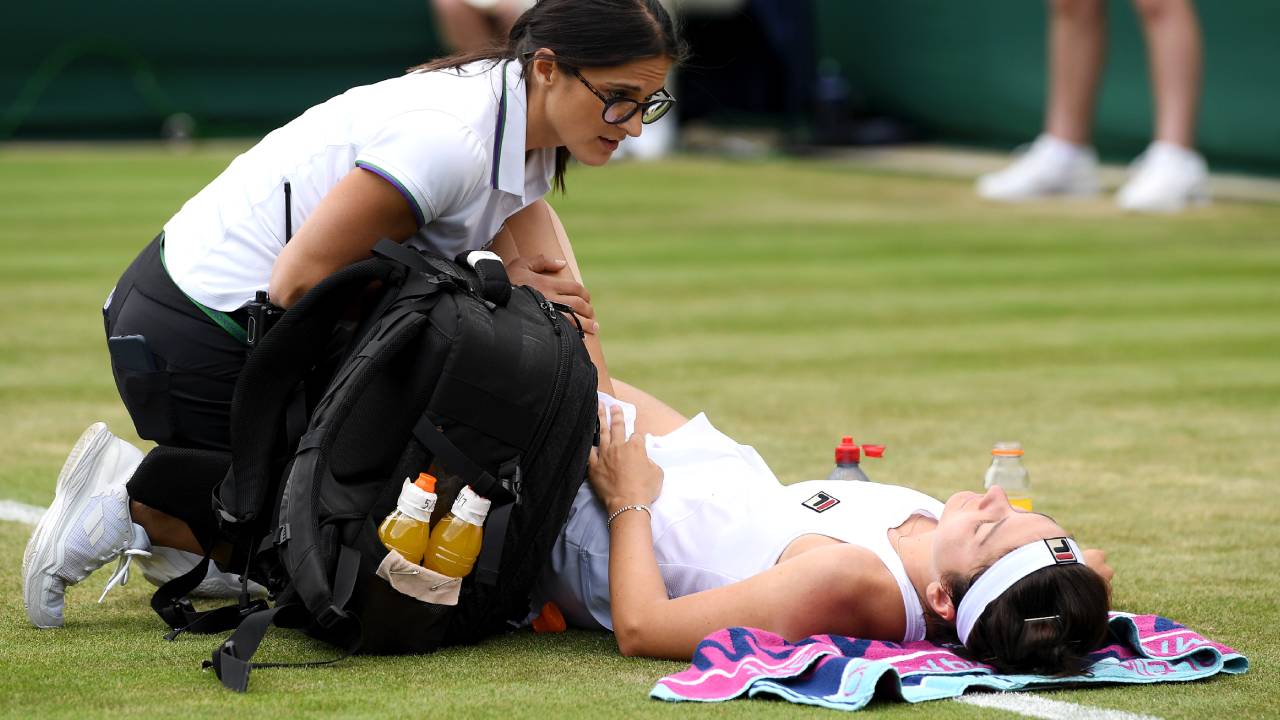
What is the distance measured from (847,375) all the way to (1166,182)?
640cm

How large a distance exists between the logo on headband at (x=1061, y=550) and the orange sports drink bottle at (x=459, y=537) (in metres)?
1.10

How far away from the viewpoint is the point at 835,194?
46.9 feet

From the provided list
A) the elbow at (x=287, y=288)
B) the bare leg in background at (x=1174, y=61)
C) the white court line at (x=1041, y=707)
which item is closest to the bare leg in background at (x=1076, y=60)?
→ the bare leg in background at (x=1174, y=61)

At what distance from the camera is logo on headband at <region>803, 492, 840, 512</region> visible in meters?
3.89

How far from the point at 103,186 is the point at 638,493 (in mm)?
10995

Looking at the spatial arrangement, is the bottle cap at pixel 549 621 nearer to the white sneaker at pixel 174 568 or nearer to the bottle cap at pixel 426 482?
the bottle cap at pixel 426 482

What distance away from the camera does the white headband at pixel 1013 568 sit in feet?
11.4

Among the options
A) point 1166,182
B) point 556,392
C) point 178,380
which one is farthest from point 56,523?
point 1166,182

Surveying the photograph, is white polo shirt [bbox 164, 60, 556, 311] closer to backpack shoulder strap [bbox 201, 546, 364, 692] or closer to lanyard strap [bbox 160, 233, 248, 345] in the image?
lanyard strap [bbox 160, 233, 248, 345]

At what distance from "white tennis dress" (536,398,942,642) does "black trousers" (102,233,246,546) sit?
0.80 metres

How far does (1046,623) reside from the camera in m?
3.50

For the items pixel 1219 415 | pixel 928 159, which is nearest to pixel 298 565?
pixel 1219 415

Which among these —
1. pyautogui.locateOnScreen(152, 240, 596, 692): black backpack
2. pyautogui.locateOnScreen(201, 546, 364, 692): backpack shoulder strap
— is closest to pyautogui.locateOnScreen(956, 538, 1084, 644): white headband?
pyautogui.locateOnScreen(152, 240, 596, 692): black backpack

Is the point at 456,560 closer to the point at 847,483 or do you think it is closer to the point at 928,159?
the point at 847,483
